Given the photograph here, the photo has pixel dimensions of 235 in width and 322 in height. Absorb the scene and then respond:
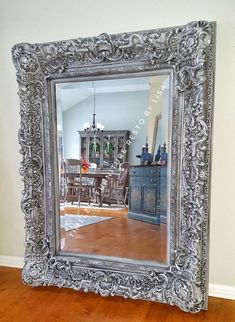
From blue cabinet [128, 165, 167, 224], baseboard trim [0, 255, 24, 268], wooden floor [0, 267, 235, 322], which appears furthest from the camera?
baseboard trim [0, 255, 24, 268]

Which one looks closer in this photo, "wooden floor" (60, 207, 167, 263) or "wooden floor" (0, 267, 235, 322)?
"wooden floor" (0, 267, 235, 322)

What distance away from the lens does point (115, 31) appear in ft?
6.20

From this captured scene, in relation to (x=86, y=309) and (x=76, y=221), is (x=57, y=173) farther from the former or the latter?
(x=86, y=309)

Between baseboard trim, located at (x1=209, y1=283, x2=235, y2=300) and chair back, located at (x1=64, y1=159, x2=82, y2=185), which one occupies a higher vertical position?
chair back, located at (x1=64, y1=159, x2=82, y2=185)

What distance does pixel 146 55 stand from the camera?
67.3 inches

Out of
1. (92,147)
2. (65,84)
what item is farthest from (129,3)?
(92,147)

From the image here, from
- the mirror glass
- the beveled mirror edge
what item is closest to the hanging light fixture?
the mirror glass

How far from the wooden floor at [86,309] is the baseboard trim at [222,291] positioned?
3 cm

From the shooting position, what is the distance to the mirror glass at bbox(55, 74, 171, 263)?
5.96ft

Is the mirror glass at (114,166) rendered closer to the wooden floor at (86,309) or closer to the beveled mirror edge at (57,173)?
the beveled mirror edge at (57,173)

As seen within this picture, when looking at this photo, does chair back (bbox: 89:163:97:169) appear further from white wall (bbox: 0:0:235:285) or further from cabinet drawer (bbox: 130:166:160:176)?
white wall (bbox: 0:0:235:285)

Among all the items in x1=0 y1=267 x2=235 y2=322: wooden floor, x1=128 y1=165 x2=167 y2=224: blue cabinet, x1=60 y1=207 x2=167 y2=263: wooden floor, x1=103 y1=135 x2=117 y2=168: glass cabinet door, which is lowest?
x1=0 y1=267 x2=235 y2=322: wooden floor

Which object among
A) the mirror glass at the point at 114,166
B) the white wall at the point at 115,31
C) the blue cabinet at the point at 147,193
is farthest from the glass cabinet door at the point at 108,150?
the white wall at the point at 115,31

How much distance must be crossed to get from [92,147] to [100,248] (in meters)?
0.72
